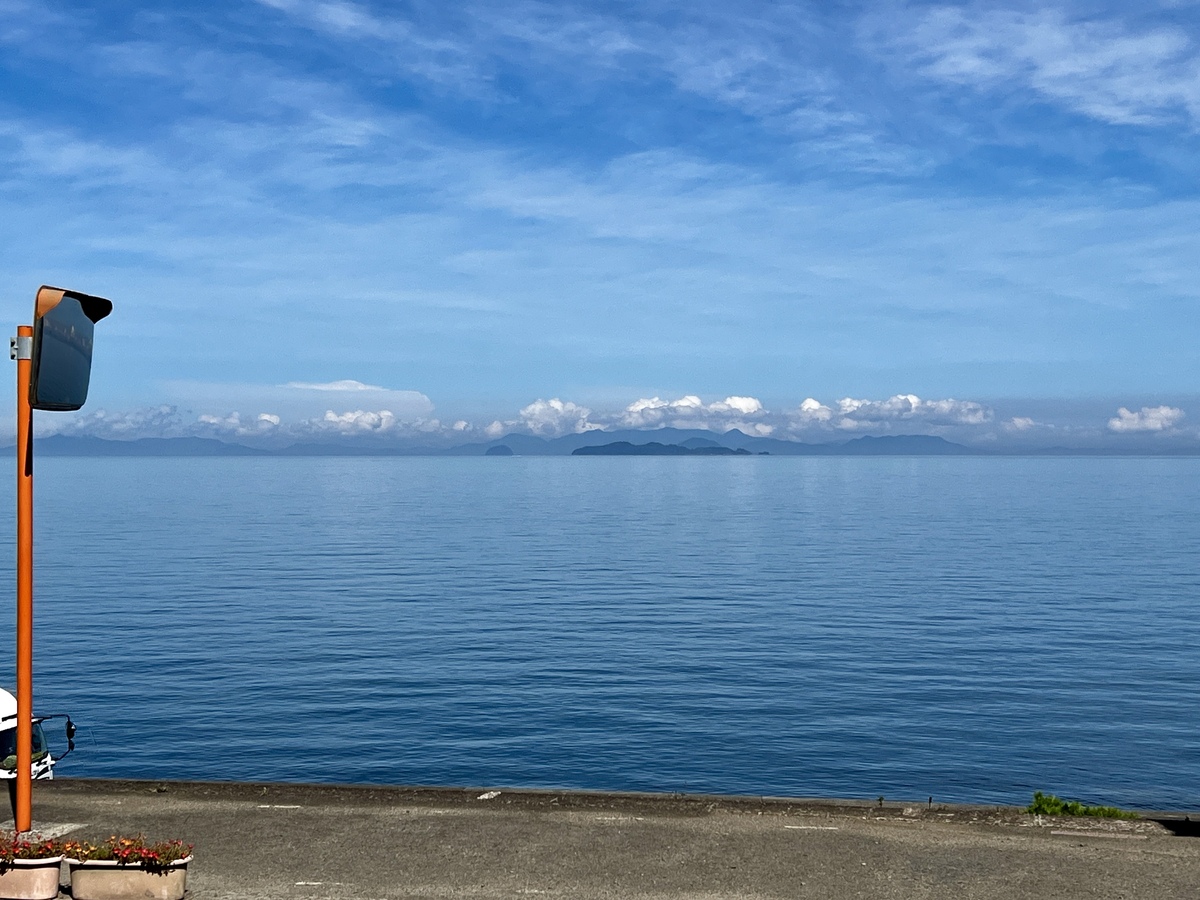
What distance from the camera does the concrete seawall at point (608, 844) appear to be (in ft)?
36.3

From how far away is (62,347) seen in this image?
10.7 m

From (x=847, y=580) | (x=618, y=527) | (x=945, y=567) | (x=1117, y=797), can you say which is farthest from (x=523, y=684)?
(x=618, y=527)

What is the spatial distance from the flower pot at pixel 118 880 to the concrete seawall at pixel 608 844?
0.55 metres

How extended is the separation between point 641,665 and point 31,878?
35.2 m

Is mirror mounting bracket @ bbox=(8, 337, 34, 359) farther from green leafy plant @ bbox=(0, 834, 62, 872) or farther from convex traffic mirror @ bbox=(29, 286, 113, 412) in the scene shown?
green leafy plant @ bbox=(0, 834, 62, 872)

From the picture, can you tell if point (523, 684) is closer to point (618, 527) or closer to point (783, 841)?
point (783, 841)

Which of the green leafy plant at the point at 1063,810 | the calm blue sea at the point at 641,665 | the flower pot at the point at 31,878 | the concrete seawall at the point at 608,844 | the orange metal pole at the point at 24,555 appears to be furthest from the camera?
the calm blue sea at the point at 641,665

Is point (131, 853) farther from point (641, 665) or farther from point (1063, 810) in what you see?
point (641, 665)

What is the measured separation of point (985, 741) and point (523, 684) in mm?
15616

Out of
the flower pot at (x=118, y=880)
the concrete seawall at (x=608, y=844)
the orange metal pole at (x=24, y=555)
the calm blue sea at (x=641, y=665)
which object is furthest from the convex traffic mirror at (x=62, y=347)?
the calm blue sea at (x=641, y=665)

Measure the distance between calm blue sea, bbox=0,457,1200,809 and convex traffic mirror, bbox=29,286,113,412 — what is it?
20.5 m

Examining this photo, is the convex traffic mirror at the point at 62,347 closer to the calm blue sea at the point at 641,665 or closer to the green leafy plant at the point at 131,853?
the green leafy plant at the point at 131,853

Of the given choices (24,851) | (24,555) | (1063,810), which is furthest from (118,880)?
(1063,810)

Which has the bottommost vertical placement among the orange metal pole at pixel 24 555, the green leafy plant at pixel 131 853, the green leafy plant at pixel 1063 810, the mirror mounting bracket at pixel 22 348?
the green leafy plant at pixel 1063 810
